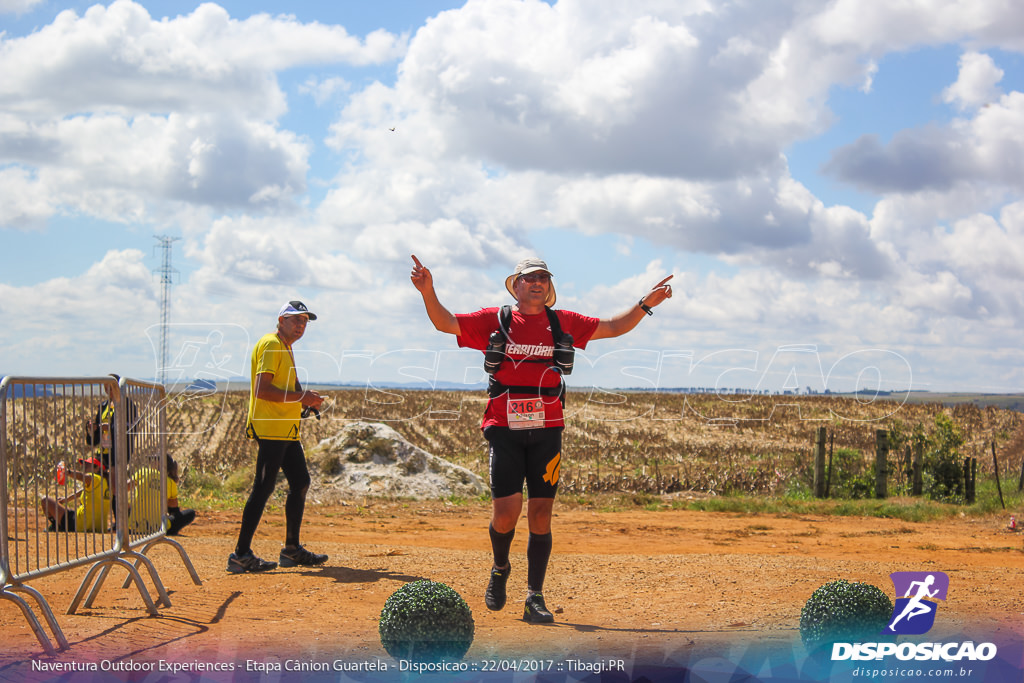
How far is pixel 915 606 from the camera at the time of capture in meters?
4.62

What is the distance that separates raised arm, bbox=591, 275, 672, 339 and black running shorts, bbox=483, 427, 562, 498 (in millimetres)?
767

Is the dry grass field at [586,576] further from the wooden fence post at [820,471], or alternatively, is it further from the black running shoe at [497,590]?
the wooden fence post at [820,471]

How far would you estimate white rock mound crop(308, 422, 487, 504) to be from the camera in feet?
49.8

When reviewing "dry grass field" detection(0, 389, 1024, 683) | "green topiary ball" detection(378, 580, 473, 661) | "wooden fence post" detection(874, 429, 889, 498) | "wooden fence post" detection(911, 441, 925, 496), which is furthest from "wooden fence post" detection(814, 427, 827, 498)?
"green topiary ball" detection(378, 580, 473, 661)

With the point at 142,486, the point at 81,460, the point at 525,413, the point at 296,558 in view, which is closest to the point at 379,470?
the point at 296,558

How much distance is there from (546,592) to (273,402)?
2.79m

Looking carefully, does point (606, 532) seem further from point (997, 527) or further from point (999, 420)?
point (999, 420)

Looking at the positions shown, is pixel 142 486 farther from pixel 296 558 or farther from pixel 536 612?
pixel 536 612

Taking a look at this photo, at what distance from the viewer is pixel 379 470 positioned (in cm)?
1563

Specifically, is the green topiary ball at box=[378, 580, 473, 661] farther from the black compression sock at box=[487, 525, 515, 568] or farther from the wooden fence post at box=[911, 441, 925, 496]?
the wooden fence post at box=[911, 441, 925, 496]

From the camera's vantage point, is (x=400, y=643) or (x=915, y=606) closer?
(x=400, y=643)

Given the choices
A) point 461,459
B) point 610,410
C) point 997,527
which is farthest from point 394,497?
point 610,410

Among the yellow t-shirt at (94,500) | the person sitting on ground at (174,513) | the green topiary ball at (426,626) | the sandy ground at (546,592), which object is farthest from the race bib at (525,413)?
the person sitting on ground at (174,513)

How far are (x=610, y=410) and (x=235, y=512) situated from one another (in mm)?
27909
